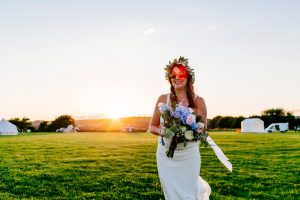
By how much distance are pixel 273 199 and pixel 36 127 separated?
102100 mm

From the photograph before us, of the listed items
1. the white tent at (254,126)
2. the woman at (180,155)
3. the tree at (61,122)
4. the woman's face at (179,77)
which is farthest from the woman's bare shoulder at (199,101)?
the tree at (61,122)

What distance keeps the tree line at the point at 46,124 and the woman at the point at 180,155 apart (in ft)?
307

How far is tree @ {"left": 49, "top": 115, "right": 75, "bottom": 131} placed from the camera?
110438 millimetres

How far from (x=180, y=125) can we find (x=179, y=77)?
1109 millimetres

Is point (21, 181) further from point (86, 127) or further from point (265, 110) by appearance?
point (265, 110)

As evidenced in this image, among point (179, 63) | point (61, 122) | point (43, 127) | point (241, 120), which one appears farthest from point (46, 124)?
point (179, 63)

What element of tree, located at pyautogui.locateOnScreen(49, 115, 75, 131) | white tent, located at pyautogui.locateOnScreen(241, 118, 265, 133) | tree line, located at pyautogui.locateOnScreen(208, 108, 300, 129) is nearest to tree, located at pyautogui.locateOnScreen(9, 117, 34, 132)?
tree, located at pyautogui.locateOnScreen(49, 115, 75, 131)

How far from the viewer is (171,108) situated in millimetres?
6504

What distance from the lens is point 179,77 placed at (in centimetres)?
709

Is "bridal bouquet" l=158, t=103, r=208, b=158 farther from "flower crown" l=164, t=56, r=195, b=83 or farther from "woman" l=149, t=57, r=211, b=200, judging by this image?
"flower crown" l=164, t=56, r=195, b=83

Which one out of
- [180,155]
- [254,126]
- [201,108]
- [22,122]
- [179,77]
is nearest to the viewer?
[180,155]

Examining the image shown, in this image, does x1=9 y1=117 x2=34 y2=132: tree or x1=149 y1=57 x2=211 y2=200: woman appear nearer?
x1=149 y1=57 x2=211 y2=200: woman

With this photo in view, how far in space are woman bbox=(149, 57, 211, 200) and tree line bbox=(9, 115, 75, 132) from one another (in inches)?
3688

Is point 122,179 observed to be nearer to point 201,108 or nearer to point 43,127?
point 201,108
